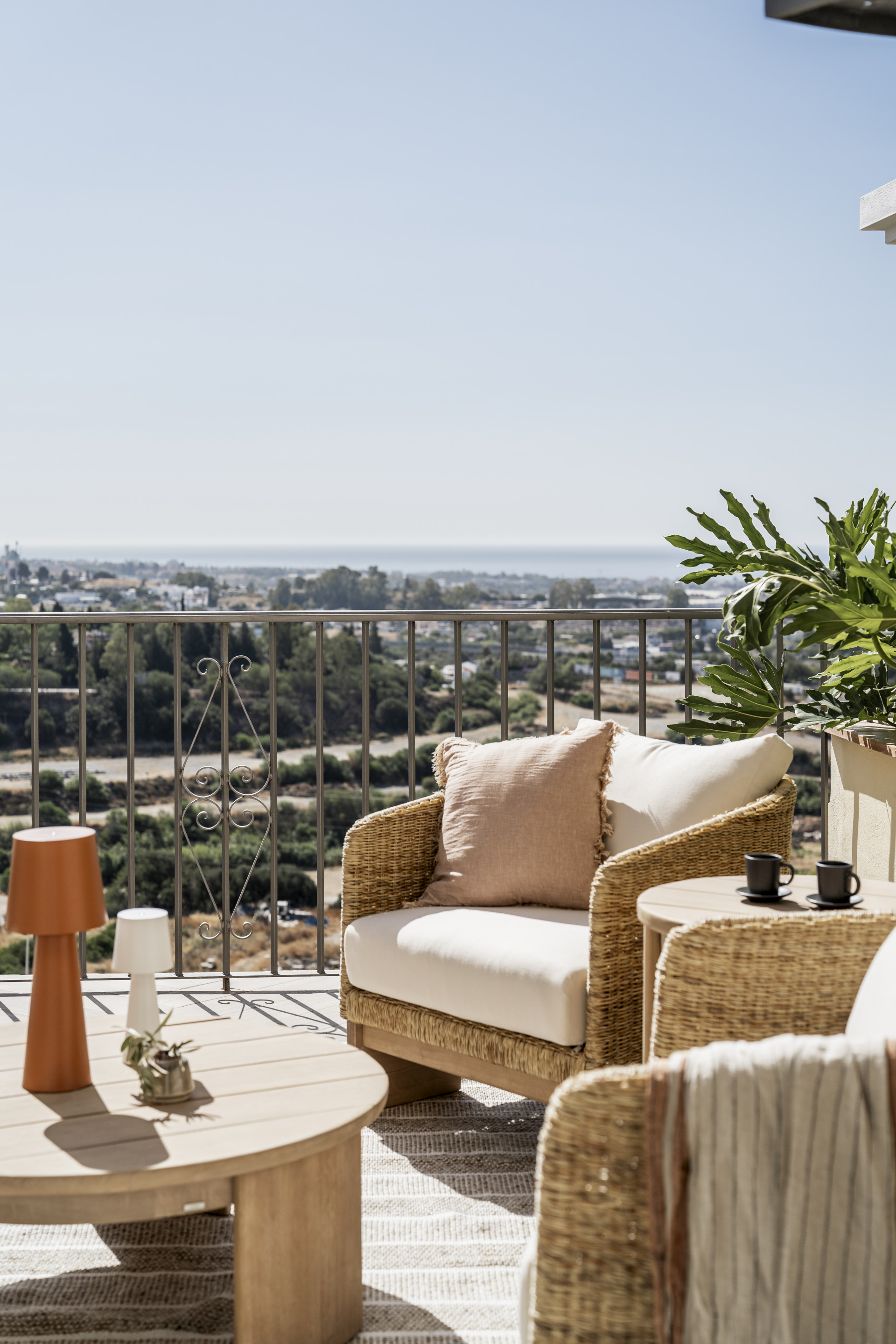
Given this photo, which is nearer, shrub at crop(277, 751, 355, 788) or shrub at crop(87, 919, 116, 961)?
shrub at crop(87, 919, 116, 961)

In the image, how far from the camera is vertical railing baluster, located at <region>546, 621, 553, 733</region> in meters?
3.42

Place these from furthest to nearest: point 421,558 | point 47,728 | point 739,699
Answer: point 421,558
point 47,728
point 739,699

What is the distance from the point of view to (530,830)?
2.56m

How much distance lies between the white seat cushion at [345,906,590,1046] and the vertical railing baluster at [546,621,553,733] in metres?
1.02

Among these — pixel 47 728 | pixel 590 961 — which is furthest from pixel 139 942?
pixel 47 728

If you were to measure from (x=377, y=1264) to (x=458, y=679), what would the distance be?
1867mm

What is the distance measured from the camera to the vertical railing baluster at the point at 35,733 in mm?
3264

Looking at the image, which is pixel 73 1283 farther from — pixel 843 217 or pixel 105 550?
pixel 105 550

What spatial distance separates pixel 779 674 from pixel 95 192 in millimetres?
17265

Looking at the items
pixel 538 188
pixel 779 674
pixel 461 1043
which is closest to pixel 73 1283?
pixel 461 1043

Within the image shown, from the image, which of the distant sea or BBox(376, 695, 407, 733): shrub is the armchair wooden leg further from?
the distant sea

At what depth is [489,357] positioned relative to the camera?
65.9 ft

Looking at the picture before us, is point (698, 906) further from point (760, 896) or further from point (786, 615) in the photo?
point (786, 615)

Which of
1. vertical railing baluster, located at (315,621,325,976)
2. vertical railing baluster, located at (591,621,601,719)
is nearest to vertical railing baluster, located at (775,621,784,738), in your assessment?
vertical railing baluster, located at (591,621,601,719)
